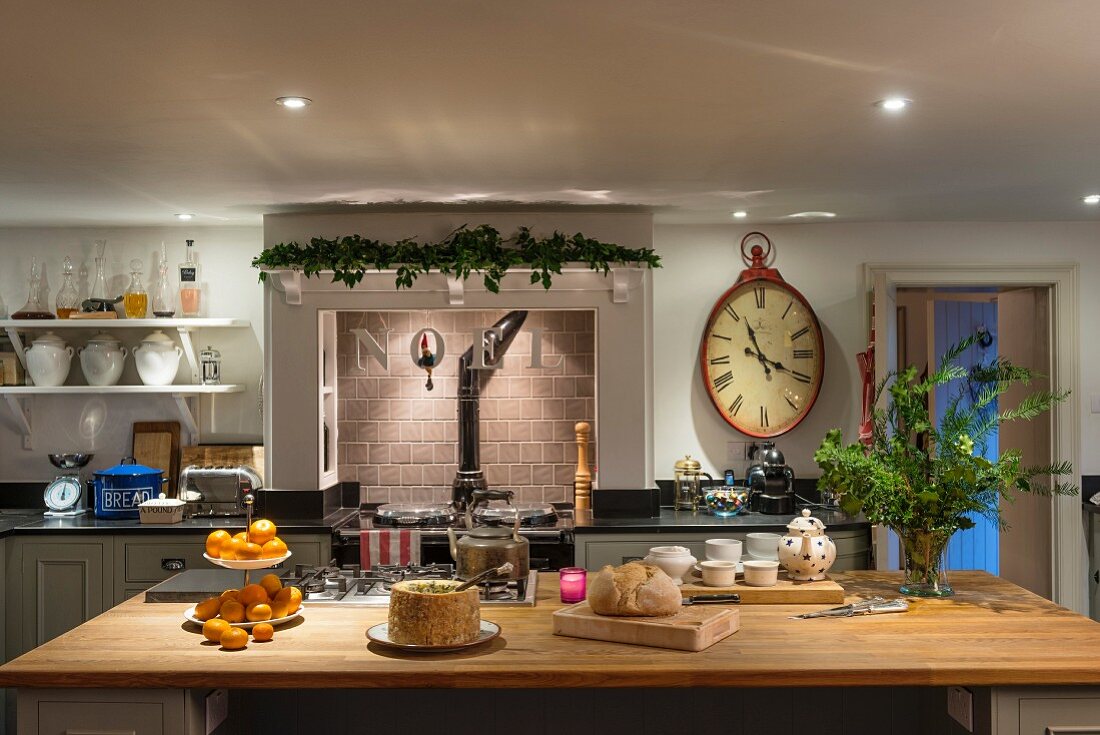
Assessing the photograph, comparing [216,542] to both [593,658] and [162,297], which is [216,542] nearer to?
[593,658]

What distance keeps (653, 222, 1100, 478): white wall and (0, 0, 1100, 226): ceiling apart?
0.72m

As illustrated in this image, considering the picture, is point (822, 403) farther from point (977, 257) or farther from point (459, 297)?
point (459, 297)

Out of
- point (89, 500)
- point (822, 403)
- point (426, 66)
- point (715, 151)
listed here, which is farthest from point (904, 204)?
point (89, 500)

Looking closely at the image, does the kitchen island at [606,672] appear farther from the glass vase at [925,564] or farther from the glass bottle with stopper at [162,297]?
the glass bottle with stopper at [162,297]

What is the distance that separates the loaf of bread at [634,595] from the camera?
2.70 meters

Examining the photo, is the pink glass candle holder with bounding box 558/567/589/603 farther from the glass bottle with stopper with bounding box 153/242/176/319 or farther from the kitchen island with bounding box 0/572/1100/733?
the glass bottle with stopper with bounding box 153/242/176/319

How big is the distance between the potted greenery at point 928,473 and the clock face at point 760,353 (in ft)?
7.98

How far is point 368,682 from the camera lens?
2.40m

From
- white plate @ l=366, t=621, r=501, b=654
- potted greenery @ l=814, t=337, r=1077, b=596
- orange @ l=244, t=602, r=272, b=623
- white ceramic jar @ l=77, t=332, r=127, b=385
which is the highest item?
white ceramic jar @ l=77, t=332, r=127, b=385

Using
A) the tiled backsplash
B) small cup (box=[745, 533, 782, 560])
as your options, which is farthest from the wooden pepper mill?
small cup (box=[745, 533, 782, 560])

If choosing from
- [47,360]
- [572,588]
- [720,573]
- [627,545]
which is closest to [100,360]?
[47,360]

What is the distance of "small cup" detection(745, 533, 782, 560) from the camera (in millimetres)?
3387

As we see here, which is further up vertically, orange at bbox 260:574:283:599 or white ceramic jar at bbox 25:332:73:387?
white ceramic jar at bbox 25:332:73:387

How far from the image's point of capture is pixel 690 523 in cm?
496
